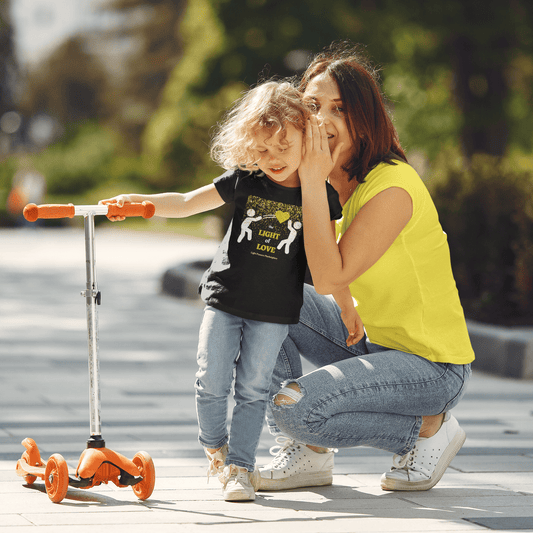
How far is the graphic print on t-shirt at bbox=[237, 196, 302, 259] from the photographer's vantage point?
307cm

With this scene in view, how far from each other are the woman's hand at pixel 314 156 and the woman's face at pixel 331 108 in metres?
0.12

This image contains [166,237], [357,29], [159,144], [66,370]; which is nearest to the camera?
[66,370]

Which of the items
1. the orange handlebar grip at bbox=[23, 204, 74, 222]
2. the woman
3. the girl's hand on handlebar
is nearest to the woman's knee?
the woman

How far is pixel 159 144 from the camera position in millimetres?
28094

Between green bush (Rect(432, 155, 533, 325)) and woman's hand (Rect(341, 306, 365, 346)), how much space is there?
3.31 metres

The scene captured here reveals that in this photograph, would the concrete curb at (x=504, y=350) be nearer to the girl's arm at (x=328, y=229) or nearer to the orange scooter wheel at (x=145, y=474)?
the girl's arm at (x=328, y=229)

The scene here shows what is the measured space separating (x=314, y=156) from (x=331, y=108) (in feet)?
0.89

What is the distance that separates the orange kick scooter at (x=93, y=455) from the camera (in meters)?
2.95

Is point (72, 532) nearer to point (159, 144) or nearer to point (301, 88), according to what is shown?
point (301, 88)

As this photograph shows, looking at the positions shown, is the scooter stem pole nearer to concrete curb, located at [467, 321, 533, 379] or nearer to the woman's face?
the woman's face

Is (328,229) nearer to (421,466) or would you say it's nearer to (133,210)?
(133,210)

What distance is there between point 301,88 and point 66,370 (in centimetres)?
331

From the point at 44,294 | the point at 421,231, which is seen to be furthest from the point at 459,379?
the point at 44,294

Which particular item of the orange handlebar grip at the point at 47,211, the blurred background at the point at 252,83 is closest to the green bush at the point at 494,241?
the blurred background at the point at 252,83
